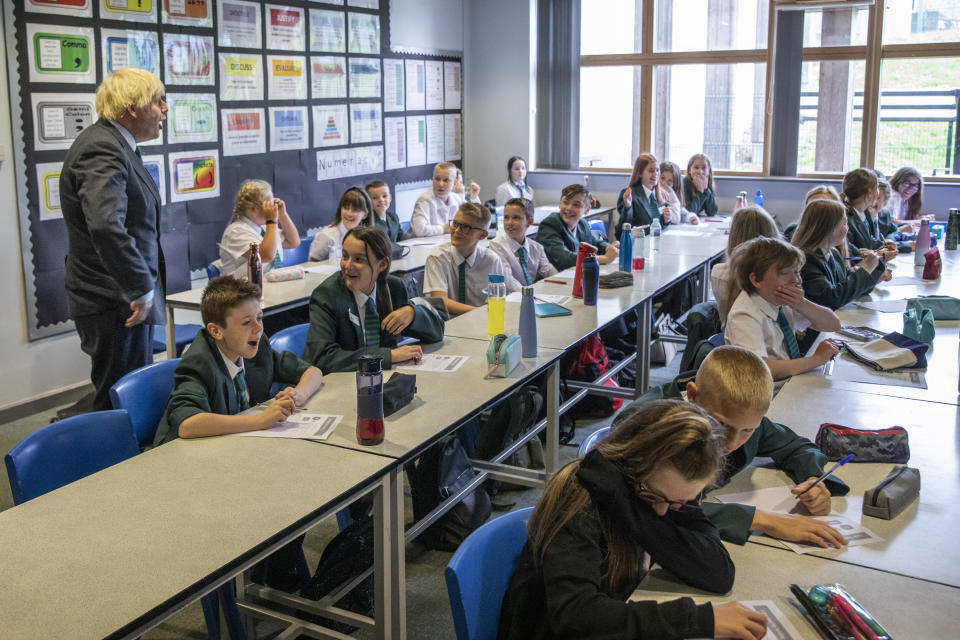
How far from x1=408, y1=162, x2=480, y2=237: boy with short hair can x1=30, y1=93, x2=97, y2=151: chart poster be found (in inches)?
98.0

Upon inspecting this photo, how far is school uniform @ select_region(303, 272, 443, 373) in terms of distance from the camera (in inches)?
120

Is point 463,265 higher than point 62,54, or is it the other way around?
point 62,54

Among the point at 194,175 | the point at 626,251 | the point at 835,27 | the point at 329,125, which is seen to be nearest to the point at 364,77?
the point at 329,125

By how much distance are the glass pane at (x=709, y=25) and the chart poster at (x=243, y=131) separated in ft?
14.0

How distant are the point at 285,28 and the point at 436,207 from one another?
67.6 inches

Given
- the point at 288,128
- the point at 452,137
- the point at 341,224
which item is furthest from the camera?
the point at 452,137

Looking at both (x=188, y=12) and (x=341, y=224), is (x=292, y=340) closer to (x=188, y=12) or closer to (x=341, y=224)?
(x=341, y=224)

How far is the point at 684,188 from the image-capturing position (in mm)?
7973

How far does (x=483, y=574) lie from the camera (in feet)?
5.52

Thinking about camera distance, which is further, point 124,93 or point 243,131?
point 243,131

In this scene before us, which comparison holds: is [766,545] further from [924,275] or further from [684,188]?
[684,188]

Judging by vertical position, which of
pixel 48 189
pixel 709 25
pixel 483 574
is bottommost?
pixel 483 574

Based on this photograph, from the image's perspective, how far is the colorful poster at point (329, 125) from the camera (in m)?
6.82


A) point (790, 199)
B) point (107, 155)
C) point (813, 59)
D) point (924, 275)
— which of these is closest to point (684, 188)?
point (790, 199)
